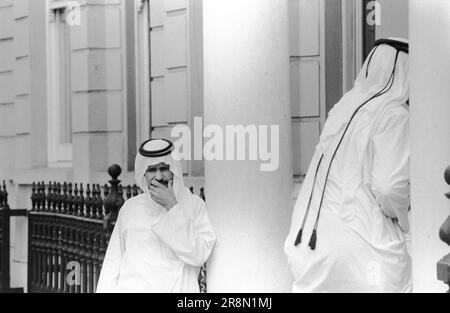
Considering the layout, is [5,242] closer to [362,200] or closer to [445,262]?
[362,200]

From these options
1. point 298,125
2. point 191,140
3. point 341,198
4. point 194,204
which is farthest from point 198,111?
point 341,198

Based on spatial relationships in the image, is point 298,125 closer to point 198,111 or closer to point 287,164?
point 198,111

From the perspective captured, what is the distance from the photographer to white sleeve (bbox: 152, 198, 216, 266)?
5965 millimetres

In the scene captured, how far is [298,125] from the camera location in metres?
9.87

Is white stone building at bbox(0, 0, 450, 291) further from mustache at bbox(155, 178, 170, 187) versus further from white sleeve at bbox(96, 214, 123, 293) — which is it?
white sleeve at bbox(96, 214, 123, 293)

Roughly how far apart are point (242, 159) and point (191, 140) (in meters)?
5.72

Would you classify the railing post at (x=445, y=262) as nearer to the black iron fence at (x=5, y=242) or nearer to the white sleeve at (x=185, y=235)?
the white sleeve at (x=185, y=235)

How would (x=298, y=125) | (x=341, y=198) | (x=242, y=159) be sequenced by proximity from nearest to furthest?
(x=341, y=198)
(x=242, y=159)
(x=298, y=125)

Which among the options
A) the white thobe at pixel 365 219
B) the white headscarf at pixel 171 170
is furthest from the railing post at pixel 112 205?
the white thobe at pixel 365 219

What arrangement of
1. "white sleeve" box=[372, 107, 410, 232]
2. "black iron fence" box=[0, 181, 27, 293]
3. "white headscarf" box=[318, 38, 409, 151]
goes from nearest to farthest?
"white sleeve" box=[372, 107, 410, 232] < "white headscarf" box=[318, 38, 409, 151] < "black iron fence" box=[0, 181, 27, 293]

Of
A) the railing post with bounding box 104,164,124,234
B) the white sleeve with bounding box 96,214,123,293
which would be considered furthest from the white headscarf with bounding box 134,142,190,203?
the railing post with bounding box 104,164,124,234

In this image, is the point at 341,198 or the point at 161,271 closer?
the point at 341,198

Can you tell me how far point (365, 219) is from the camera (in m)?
5.37

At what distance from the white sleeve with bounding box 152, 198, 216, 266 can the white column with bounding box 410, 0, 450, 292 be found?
1278 mm
